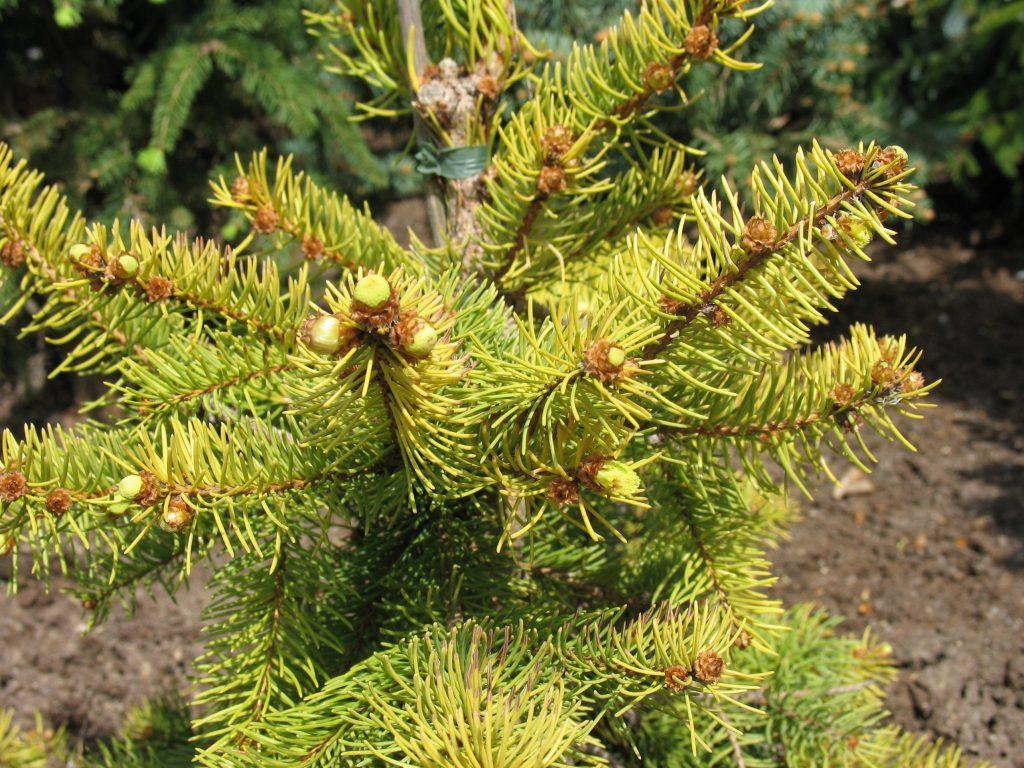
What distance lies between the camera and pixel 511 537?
692 millimetres

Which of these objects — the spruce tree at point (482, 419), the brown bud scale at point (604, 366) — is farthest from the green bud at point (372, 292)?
the brown bud scale at point (604, 366)

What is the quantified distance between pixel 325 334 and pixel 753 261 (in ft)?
0.96

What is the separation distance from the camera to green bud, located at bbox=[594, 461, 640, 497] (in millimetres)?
642

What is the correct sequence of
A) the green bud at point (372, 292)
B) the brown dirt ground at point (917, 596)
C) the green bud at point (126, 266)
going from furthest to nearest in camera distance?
1. the brown dirt ground at point (917, 596)
2. the green bud at point (126, 266)
3. the green bud at point (372, 292)

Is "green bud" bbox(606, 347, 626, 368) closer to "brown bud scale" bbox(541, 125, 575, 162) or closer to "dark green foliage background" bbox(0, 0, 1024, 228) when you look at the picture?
"brown bud scale" bbox(541, 125, 575, 162)

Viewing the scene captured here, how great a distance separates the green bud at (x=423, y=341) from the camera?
1.74 ft

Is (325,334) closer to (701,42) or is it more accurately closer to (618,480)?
(618,480)

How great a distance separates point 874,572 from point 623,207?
1838mm

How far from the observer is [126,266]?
77 centimetres

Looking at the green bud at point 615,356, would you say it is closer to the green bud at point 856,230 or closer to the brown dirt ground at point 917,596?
the green bud at point 856,230

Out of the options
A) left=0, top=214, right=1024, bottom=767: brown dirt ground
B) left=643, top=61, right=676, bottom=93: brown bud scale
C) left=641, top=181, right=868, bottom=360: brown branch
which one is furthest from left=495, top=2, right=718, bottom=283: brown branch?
left=0, top=214, right=1024, bottom=767: brown dirt ground

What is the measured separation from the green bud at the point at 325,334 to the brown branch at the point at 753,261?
0.77ft

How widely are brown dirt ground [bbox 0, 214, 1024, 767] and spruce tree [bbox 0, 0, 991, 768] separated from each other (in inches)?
37.7

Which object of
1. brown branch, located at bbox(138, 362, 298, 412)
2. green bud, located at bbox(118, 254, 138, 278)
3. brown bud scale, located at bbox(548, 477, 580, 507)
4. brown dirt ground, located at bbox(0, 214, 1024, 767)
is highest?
green bud, located at bbox(118, 254, 138, 278)
